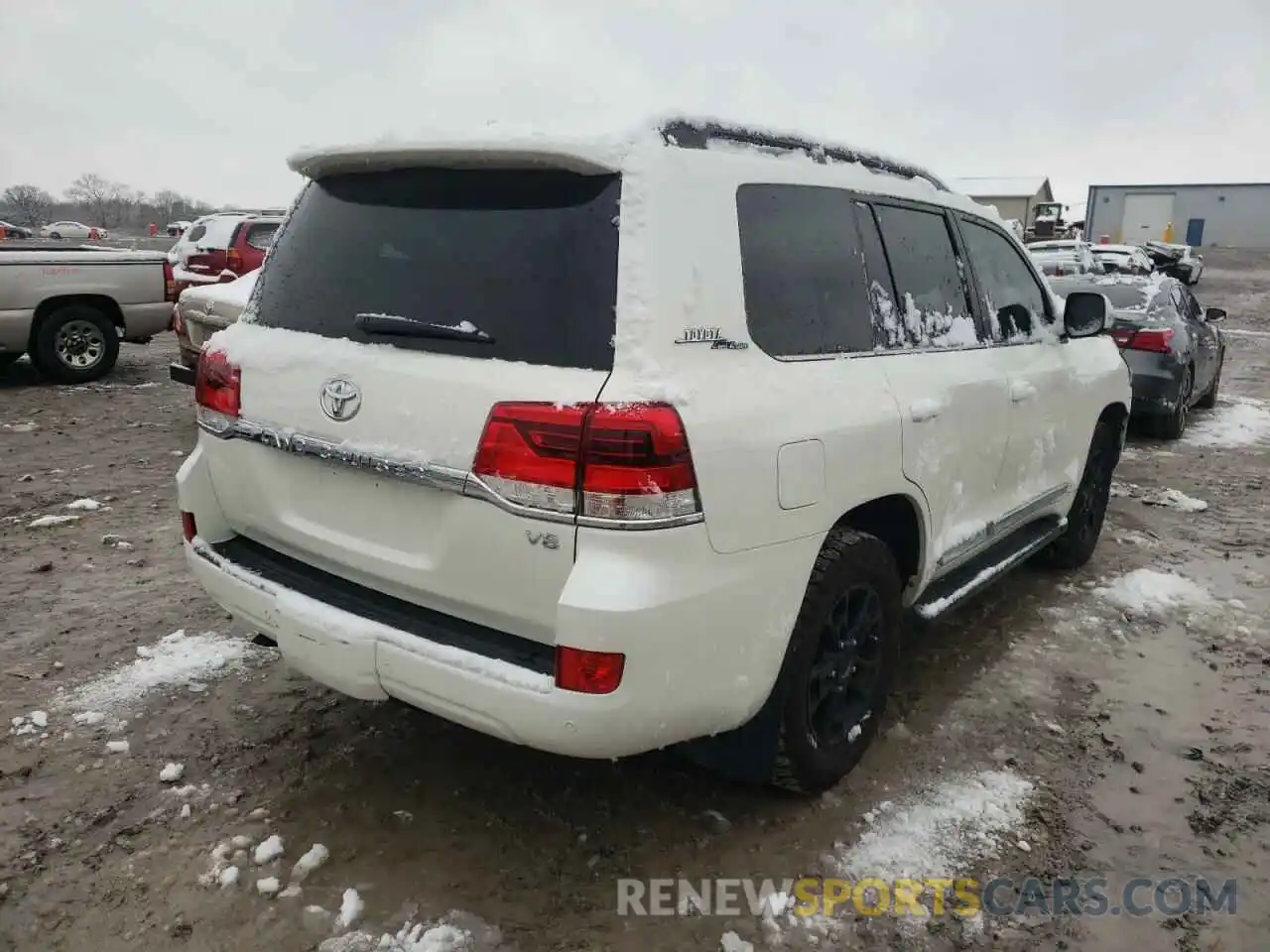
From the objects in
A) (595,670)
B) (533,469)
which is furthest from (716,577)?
(533,469)

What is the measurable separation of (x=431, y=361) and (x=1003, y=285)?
2736mm

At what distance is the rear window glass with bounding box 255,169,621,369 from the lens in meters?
2.27

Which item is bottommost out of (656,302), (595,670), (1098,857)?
(1098,857)

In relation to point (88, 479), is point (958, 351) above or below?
above

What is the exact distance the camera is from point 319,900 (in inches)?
97.7

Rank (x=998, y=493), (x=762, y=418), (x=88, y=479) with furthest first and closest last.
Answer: (x=88, y=479)
(x=998, y=493)
(x=762, y=418)

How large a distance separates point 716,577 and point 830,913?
984 millimetres

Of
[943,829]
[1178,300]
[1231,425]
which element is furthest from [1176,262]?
[943,829]

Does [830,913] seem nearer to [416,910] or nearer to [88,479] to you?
[416,910]

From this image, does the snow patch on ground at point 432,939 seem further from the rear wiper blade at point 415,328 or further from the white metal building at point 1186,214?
the white metal building at point 1186,214

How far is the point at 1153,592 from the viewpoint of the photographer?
4938 mm

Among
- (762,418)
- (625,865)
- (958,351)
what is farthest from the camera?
(958,351)

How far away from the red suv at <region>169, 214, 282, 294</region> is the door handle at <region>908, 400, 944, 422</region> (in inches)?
422

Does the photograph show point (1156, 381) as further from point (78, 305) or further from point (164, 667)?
point (78, 305)
